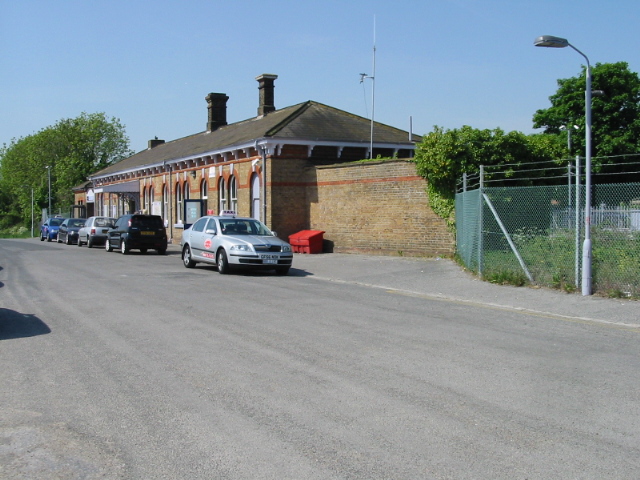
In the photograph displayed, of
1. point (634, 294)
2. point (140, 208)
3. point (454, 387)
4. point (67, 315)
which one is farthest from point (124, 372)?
point (140, 208)

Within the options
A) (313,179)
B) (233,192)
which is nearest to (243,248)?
(313,179)

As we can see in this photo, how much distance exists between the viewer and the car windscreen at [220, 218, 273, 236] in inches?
736

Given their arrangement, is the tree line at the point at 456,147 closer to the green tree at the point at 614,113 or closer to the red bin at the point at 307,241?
the green tree at the point at 614,113

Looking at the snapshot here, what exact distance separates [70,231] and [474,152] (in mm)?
27458

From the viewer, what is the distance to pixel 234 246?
17.5 metres

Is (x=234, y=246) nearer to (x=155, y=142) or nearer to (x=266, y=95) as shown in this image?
(x=266, y=95)

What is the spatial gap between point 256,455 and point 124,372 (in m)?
2.74

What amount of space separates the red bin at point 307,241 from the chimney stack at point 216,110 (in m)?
17.4

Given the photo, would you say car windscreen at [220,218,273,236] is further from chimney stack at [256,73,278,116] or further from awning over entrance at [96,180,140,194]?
awning over entrance at [96,180,140,194]

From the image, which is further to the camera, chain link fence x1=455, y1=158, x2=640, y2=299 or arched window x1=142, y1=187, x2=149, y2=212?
arched window x1=142, y1=187, x2=149, y2=212

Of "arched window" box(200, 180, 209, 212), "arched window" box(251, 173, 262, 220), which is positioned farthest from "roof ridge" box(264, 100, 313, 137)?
"arched window" box(200, 180, 209, 212)

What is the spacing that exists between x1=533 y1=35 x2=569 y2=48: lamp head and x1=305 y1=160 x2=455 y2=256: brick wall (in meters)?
8.72

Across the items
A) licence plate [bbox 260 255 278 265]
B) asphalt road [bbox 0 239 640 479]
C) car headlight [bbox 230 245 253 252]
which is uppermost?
car headlight [bbox 230 245 253 252]

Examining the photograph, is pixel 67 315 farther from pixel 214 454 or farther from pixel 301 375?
pixel 214 454
